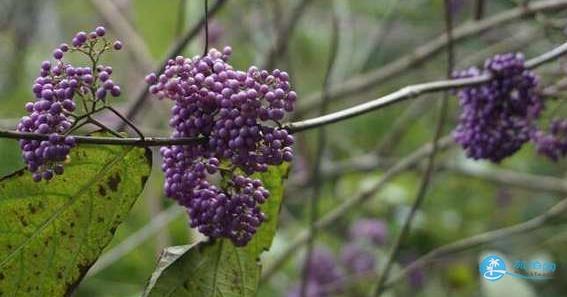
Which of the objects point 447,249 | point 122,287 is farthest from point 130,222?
point 447,249

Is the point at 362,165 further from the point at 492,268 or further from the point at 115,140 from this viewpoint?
the point at 115,140

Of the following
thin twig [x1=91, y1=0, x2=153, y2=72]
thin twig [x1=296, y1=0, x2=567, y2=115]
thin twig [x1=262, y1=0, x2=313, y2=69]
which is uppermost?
thin twig [x1=91, y1=0, x2=153, y2=72]

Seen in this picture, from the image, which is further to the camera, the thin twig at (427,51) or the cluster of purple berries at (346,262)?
the cluster of purple berries at (346,262)

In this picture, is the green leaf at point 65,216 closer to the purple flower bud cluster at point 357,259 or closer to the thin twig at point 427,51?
the thin twig at point 427,51

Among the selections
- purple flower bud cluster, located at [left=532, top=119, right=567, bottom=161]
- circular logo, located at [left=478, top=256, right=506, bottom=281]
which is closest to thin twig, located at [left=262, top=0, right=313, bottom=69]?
circular logo, located at [left=478, top=256, right=506, bottom=281]

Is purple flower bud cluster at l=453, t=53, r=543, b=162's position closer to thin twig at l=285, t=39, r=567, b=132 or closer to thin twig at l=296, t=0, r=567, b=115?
thin twig at l=285, t=39, r=567, b=132

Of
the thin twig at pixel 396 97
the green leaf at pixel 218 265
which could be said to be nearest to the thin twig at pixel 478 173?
the thin twig at pixel 396 97

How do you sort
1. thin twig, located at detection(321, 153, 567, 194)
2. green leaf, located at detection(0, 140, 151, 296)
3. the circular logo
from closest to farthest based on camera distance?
green leaf, located at detection(0, 140, 151, 296) < the circular logo < thin twig, located at detection(321, 153, 567, 194)
